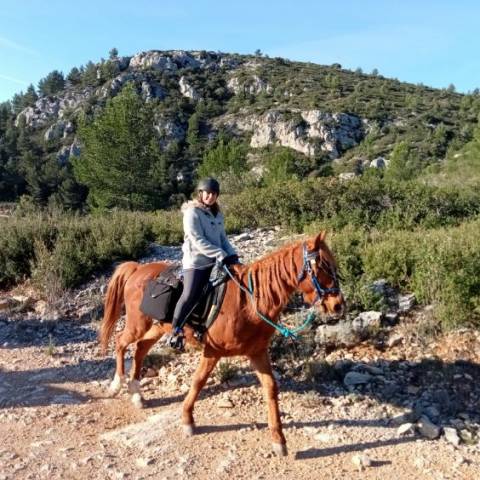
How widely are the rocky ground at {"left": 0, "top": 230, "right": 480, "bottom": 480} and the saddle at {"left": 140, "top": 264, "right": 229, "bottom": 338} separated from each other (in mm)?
1116

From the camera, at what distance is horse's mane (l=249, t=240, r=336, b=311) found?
4.29 metres

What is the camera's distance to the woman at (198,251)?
461 centimetres

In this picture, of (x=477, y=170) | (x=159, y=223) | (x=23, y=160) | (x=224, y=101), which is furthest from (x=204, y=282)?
(x=224, y=101)

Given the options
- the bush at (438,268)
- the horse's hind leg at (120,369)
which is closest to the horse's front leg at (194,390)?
the horse's hind leg at (120,369)

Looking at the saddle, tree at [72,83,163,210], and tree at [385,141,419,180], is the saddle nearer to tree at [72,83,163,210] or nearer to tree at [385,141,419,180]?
tree at [72,83,163,210]

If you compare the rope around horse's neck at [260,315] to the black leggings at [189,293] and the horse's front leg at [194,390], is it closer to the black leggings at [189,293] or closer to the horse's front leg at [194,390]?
the black leggings at [189,293]

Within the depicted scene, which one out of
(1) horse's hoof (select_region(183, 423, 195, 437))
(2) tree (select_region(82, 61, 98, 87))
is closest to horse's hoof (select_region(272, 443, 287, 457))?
(1) horse's hoof (select_region(183, 423, 195, 437))

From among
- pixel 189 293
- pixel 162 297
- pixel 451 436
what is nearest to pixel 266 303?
pixel 189 293

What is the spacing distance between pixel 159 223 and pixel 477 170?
19017 mm

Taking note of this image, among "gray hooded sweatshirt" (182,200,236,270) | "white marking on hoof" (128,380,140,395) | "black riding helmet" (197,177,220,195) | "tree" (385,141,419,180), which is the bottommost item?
"white marking on hoof" (128,380,140,395)

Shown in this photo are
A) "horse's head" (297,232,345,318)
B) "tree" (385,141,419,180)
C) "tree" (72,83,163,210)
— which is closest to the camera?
"horse's head" (297,232,345,318)

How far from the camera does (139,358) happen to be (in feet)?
18.3

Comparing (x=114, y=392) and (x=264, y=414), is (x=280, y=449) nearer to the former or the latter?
(x=264, y=414)

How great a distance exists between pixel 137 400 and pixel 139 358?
48 cm
